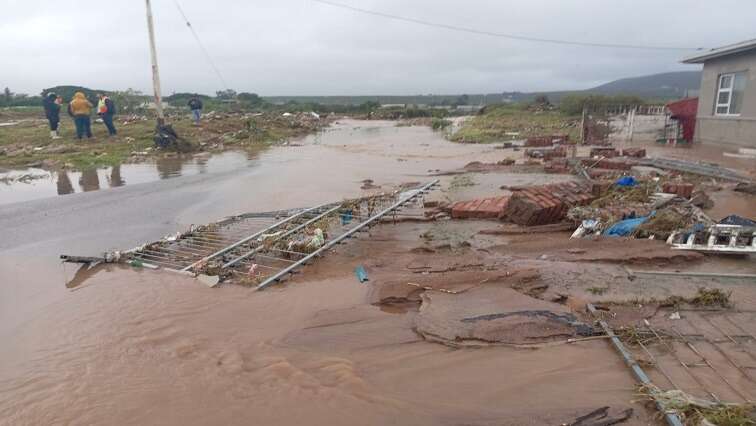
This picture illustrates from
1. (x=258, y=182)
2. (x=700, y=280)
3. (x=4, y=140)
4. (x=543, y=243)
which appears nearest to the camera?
(x=700, y=280)

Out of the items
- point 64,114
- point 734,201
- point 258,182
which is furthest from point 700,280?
point 64,114

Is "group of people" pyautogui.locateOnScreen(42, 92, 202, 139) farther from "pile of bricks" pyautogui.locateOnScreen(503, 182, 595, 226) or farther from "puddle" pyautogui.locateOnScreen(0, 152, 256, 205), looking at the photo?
"pile of bricks" pyautogui.locateOnScreen(503, 182, 595, 226)

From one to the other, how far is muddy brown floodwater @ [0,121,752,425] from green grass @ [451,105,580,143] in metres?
17.4

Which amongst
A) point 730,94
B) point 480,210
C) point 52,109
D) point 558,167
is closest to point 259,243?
point 480,210

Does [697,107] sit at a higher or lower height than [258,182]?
higher

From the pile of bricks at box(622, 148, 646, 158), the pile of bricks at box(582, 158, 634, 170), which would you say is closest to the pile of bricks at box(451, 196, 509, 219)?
→ the pile of bricks at box(582, 158, 634, 170)

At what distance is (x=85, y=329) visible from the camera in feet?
14.4

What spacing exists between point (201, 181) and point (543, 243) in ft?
31.2

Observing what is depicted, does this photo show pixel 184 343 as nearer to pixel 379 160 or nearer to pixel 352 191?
pixel 352 191

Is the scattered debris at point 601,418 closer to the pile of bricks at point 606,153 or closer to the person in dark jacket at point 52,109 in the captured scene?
the pile of bricks at point 606,153

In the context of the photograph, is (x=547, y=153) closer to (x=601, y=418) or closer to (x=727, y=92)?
(x=727, y=92)

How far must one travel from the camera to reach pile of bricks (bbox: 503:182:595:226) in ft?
22.7

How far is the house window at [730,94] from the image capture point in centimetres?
1421

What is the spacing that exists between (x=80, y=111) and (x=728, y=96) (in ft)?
77.0
